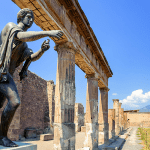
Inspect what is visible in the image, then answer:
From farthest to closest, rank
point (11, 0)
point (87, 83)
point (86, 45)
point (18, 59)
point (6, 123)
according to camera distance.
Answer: point (87, 83)
point (86, 45)
point (11, 0)
point (18, 59)
point (6, 123)

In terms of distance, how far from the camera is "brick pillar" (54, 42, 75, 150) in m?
4.87

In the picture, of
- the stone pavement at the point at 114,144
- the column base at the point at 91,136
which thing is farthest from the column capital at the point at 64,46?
the stone pavement at the point at 114,144

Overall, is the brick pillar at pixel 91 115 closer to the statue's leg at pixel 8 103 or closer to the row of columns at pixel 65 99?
the row of columns at pixel 65 99

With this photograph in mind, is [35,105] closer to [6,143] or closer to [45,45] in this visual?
[45,45]

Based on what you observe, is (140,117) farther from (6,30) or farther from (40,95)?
(6,30)

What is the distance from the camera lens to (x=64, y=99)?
519 centimetres

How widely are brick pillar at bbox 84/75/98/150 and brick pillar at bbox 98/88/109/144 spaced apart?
3022 mm

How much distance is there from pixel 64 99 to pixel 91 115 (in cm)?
422

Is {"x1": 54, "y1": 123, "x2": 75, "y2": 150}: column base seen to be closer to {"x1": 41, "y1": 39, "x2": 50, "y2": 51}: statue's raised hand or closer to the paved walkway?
{"x1": 41, "y1": 39, "x2": 50, "y2": 51}: statue's raised hand

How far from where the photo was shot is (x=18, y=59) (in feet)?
8.30

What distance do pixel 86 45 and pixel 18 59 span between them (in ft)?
18.2

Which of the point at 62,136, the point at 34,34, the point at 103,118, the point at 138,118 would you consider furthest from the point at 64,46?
A: the point at 138,118

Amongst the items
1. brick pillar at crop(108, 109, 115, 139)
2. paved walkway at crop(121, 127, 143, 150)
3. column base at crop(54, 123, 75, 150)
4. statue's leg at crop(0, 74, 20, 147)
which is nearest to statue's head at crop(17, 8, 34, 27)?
statue's leg at crop(0, 74, 20, 147)

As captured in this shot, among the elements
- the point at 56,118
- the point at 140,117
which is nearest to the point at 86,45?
the point at 56,118
